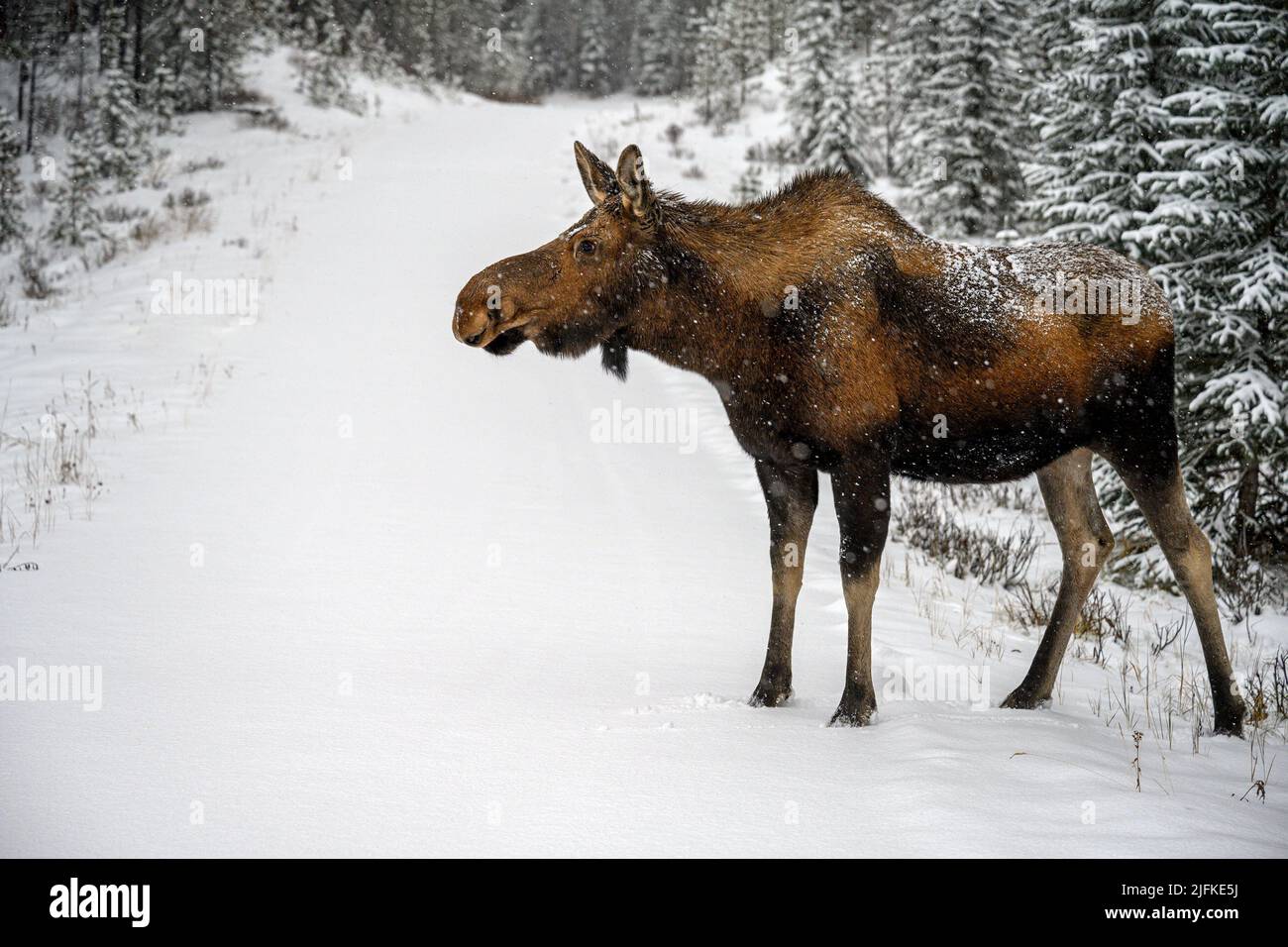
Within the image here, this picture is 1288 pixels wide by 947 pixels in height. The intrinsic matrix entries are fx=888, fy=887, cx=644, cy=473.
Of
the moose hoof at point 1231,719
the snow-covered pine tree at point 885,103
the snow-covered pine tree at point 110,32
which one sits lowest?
the moose hoof at point 1231,719

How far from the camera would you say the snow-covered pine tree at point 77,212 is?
1669 cm

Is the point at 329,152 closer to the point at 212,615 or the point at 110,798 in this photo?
the point at 212,615

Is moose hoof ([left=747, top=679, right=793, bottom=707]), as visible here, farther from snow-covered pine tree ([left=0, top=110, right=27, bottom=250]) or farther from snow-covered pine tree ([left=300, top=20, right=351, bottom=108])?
snow-covered pine tree ([left=300, top=20, right=351, bottom=108])

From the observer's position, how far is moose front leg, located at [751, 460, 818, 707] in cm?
392

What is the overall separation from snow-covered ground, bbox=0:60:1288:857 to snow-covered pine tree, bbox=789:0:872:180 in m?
23.3

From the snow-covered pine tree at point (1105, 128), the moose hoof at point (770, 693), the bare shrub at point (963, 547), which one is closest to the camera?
the moose hoof at point (770, 693)

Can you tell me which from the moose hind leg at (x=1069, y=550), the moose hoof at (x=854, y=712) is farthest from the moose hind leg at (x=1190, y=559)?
the moose hoof at (x=854, y=712)

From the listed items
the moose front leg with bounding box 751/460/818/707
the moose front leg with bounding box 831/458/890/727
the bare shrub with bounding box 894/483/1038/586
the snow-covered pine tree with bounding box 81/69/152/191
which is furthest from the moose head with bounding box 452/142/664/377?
the snow-covered pine tree with bounding box 81/69/152/191

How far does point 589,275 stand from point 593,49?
9478 centimetres

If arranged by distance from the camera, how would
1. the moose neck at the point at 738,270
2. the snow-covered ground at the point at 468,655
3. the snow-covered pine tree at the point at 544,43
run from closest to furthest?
the snow-covered ground at the point at 468,655, the moose neck at the point at 738,270, the snow-covered pine tree at the point at 544,43

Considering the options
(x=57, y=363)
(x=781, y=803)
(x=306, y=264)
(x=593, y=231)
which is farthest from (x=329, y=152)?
(x=781, y=803)

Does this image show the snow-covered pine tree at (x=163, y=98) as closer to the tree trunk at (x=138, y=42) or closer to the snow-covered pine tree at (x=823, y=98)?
the tree trunk at (x=138, y=42)

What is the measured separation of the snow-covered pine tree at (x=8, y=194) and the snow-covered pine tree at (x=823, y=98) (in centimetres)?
2368

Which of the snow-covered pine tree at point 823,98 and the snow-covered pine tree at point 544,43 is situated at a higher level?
the snow-covered pine tree at point 544,43
